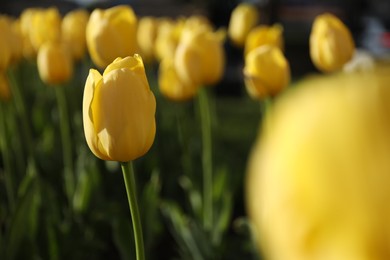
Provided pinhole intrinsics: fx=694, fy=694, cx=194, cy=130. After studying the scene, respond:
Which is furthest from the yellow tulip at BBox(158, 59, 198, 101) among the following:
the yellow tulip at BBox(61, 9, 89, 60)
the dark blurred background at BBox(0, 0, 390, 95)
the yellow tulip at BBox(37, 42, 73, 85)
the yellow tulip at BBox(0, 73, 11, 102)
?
the dark blurred background at BBox(0, 0, 390, 95)

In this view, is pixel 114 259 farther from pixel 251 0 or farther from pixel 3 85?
pixel 251 0

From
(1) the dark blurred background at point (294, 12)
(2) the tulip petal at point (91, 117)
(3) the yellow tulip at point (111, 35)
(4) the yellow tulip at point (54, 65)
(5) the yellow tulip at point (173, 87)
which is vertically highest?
(2) the tulip petal at point (91, 117)

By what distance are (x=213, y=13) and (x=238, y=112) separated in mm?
2390

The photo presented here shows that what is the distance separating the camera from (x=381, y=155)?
0.58 feet

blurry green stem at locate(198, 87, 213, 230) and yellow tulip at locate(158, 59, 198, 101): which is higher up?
yellow tulip at locate(158, 59, 198, 101)

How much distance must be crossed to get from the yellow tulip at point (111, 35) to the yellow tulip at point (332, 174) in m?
0.77

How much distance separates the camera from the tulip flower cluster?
0.18 meters

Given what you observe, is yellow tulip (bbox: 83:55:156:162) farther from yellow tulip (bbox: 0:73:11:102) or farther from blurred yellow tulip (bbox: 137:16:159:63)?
blurred yellow tulip (bbox: 137:16:159:63)

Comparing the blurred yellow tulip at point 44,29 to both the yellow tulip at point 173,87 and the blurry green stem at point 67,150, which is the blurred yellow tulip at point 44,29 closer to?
the blurry green stem at point 67,150

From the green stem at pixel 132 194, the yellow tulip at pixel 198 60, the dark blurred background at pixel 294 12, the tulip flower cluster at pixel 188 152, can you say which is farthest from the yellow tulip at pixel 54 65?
the dark blurred background at pixel 294 12

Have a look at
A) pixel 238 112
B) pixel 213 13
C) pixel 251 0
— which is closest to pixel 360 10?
pixel 251 0

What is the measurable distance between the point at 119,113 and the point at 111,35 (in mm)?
433

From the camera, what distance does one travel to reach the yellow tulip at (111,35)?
953mm

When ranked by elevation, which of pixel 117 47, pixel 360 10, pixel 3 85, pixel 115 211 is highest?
pixel 117 47
